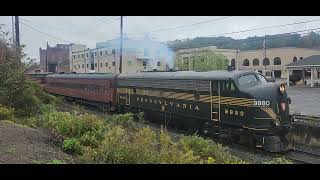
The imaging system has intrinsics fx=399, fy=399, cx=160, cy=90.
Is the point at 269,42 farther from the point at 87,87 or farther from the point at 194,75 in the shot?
the point at 194,75

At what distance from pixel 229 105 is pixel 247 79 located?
1246mm

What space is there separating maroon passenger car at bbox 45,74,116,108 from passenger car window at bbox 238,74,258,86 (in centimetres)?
1266

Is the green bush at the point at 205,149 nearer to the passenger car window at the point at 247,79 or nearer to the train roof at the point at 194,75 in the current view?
the passenger car window at the point at 247,79

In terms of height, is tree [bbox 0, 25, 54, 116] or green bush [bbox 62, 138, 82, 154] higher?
tree [bbox 0, 25, 54, 116]

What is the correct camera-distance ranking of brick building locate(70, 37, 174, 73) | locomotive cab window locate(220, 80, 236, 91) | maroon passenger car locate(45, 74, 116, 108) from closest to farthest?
locomotive cab window locate(220, 80, 236, 91) < maroon passenger car locate(45, 74, 116, 108) < brick building locate(70, 37, 174, 73)

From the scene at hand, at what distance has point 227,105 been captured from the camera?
619 inches

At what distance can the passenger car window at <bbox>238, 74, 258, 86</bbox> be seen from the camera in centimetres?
1552

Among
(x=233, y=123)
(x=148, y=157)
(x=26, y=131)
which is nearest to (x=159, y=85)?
(x=233, y=123)

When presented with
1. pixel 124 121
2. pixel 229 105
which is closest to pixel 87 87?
→ pixel 124 121

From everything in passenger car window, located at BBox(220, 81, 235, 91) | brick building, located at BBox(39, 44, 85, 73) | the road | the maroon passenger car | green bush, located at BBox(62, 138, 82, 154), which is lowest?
the road

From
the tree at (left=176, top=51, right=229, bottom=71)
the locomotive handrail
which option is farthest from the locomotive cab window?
the tree at (left=176, top=51, right=229, bottom=71)

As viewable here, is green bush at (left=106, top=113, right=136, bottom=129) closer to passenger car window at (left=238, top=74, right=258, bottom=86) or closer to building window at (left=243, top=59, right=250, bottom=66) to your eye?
passenger car window at (left=238, top=74, right=258, bottom=86)

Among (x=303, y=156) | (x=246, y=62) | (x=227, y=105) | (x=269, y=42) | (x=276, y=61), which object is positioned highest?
(x=269, y=42)

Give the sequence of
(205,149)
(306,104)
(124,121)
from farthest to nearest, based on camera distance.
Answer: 1. (306,104)
2. (124,121)
3. (205,149)
